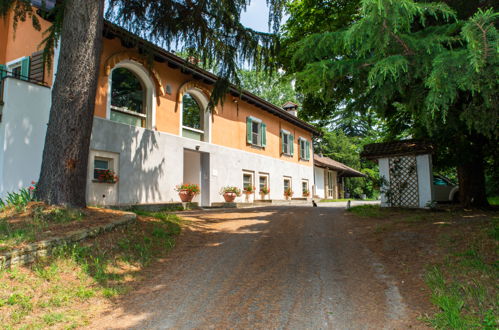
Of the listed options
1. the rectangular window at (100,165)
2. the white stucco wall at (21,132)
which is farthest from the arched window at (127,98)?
the white stucco wall at (21,132)

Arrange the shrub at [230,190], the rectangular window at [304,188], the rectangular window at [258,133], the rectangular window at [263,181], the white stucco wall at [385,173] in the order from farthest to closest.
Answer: the rectangular window at [304,188]
the rectangular window at [263,181]
the rectangular window at [258,133]
the shrub at [230,190]
the white stucco wall at [385,173]

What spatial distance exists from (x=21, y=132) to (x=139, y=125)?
380cm

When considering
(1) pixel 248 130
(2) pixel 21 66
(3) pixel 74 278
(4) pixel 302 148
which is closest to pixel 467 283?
(3) pixel 74 278

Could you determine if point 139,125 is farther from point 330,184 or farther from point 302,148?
point 330,184

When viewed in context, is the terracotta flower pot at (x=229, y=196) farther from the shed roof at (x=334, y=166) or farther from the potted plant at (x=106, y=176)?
the shed roof at (x=334, y=166)

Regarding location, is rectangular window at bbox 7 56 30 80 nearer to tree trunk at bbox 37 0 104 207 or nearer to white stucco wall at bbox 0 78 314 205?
white stucco wall at bbox 0 78 314 205

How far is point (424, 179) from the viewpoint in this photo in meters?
10.8

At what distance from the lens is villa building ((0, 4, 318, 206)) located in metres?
8.99

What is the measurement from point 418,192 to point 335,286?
7926mm

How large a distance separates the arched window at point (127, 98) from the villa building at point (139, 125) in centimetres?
4

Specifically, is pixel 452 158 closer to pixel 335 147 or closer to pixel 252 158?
pixel 252 158

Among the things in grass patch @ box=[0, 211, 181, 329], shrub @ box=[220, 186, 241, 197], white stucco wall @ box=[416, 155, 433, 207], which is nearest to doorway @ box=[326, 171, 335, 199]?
shrub @ box=[220, 186, 241, 197]

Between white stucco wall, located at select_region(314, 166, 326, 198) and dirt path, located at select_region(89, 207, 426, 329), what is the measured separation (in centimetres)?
1925

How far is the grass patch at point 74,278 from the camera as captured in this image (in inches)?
144
